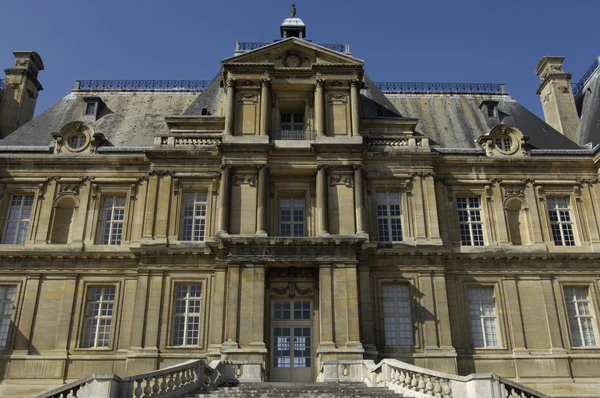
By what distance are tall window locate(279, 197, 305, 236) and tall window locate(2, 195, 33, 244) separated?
1044 cm

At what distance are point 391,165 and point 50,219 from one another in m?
14.1

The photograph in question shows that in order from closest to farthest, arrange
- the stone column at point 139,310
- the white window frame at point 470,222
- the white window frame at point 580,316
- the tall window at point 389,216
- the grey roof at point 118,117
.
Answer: the stone column at point 139,310
the white window frame at point 580,316
the tall window at point 389,216
the white window frame at point 470,222
the grey roof at point 118,117

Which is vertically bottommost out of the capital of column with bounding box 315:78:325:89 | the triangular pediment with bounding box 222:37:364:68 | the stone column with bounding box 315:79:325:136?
the stone column with bounding box 315:79:325:136

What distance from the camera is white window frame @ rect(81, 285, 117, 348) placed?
23344 mm

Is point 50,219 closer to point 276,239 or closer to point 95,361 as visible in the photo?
point 95,361

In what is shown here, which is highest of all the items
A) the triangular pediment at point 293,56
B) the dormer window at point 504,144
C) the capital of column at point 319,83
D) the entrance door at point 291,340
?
the triangular pediment at point 293,56

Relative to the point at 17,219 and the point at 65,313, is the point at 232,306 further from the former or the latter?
the point at 17,219

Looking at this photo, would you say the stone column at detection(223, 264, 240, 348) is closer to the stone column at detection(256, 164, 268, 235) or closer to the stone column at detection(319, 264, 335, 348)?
the stone column at detection(256, 164, 268, 235)

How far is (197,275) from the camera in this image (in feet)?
77.2

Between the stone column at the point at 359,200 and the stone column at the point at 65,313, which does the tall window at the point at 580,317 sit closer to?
the stone column at the point at 359,200

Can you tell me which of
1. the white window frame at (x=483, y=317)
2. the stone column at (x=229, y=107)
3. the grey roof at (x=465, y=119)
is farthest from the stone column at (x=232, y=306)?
the grey roof at (x=465, y=119)

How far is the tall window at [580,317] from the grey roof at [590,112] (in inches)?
271

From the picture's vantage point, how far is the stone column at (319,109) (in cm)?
2509

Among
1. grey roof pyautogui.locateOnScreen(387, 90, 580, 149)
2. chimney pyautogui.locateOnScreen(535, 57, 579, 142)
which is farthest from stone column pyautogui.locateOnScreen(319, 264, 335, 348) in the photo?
chimney pyautogui.locateOnScreen(535, 57, 579, 142)
